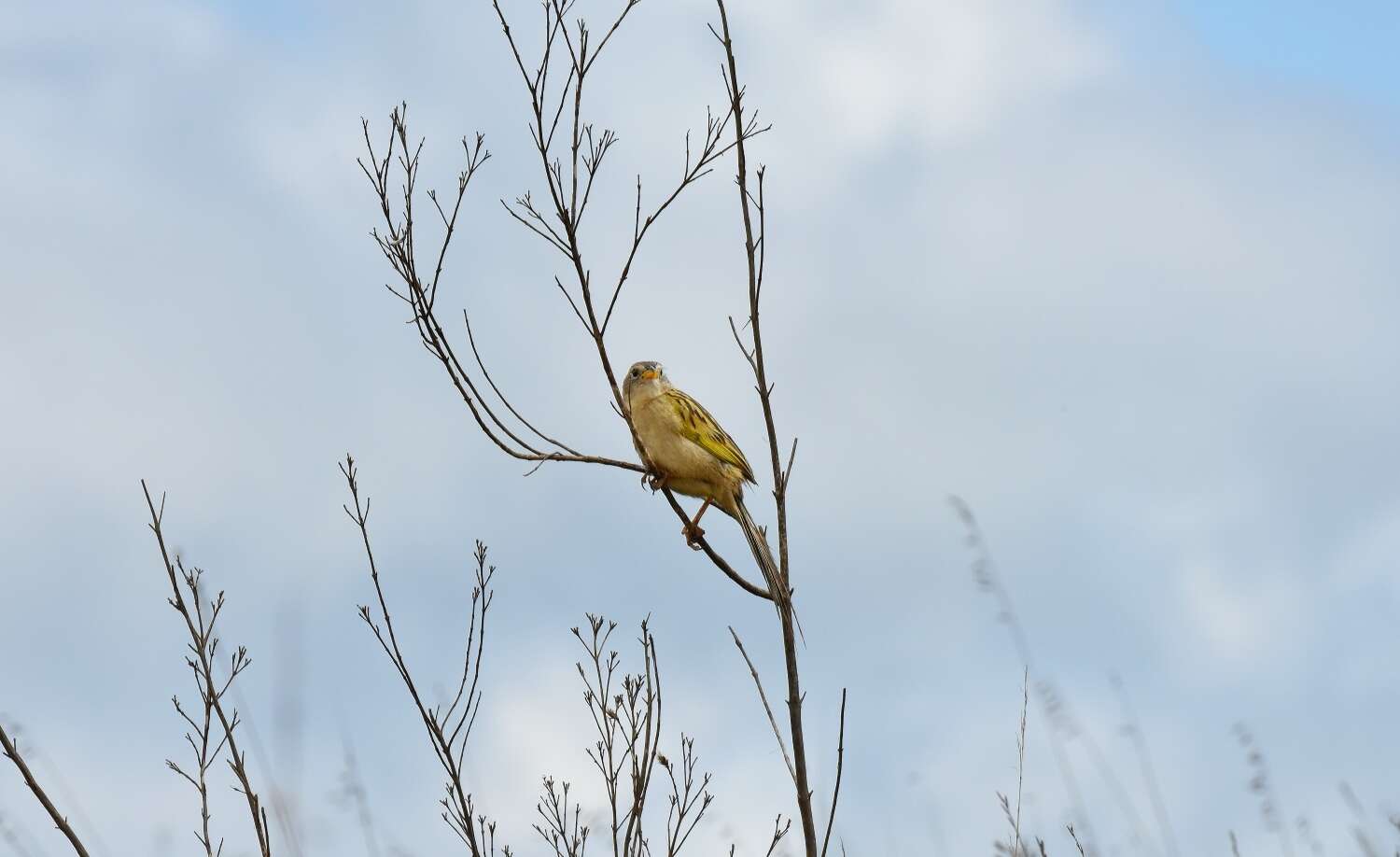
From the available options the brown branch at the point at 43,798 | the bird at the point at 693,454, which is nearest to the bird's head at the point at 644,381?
the bird at the point at 693,454

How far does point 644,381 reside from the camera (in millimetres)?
7438

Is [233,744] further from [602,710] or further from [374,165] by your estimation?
[374,165]

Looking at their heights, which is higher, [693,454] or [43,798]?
[693,454]

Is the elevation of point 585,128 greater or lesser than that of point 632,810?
greater

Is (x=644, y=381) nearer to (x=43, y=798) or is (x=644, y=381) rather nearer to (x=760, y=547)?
(x=760, y=547)

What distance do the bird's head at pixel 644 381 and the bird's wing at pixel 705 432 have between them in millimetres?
115

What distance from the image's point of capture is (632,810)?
437cm

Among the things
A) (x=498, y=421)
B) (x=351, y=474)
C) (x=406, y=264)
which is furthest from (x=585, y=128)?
(x=351, y=474)

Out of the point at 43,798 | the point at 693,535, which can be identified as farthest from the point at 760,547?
the point at 43,798

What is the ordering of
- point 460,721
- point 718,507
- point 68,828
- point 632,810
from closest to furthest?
point 68,828 < point 632,810 < point 460,721 < point 718,507

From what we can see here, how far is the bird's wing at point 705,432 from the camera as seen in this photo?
6.88 metres

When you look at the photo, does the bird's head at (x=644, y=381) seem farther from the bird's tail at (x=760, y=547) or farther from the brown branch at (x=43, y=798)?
the brown branch at (x=43, y=798)

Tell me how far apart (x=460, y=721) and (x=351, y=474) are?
1158 millimetres

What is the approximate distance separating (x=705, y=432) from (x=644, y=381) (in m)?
0.65
